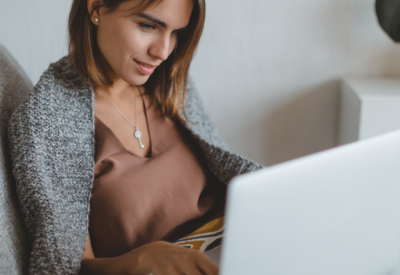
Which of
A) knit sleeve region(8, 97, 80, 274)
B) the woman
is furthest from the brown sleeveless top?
knit sleeve region(8, 97, 80, 274)

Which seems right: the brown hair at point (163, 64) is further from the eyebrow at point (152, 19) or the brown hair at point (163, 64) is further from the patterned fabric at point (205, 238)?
the patterned fabric at point (205, 238)

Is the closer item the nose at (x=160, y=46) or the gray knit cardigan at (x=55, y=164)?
the gray knit cardigan at (x=55, y=164)

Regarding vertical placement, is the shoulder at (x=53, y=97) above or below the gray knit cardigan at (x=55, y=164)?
above

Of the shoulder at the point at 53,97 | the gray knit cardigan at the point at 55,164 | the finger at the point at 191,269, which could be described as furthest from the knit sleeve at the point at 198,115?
the finger at the point at 191,269

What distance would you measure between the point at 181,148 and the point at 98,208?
257 mm

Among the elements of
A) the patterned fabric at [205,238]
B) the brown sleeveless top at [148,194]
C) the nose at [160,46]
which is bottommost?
the patterned fabric at [205,238]

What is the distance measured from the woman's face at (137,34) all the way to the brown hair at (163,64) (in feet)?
0.06

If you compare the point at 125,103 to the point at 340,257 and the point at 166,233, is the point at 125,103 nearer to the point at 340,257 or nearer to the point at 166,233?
the point at 166,233

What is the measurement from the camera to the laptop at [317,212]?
37 cm

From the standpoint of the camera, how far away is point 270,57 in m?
1.26

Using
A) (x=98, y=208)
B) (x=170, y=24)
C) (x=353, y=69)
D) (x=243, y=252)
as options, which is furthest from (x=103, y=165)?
(x=353, y=69)

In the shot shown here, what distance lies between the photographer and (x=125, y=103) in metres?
0.92

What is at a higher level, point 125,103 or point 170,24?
point 170,24

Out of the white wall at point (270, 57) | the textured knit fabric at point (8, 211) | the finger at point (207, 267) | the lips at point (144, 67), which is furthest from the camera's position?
the white wall at point (270, 57)
